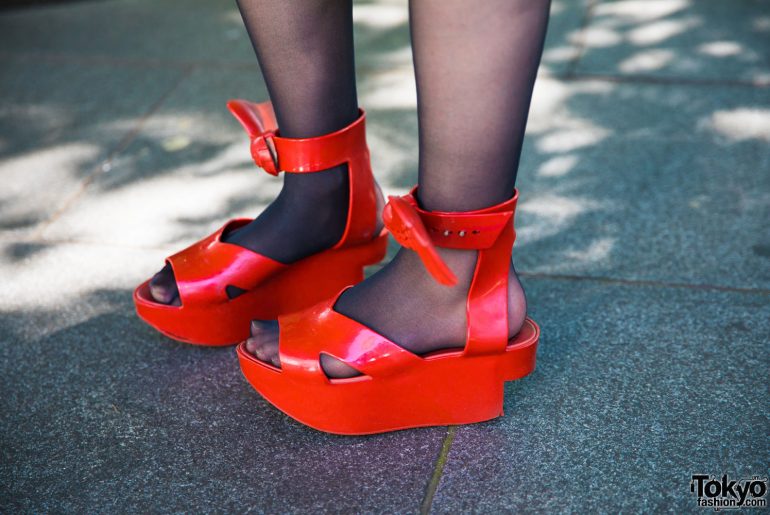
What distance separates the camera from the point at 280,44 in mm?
1348

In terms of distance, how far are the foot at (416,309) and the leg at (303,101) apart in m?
0.24

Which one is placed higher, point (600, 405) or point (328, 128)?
point (328, 128)

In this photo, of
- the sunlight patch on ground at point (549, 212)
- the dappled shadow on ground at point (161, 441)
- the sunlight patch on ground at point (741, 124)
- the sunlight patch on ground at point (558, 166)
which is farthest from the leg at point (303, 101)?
the sunlight patch on ground at point (741, 124)

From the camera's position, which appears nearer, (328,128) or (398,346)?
(398,346)

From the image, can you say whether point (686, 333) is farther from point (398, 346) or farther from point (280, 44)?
point (280, 44)

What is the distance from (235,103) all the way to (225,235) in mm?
249

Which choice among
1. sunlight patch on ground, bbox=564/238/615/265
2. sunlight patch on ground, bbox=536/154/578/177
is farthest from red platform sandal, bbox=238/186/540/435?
sunlight patch on ground, bbox=536/154/578/177

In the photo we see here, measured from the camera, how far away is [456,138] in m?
1.14

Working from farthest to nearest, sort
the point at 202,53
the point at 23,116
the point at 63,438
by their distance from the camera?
the point at 202,53 → the point at 23,116 → the point at 63,438

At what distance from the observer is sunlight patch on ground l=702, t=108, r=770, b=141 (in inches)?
84.4

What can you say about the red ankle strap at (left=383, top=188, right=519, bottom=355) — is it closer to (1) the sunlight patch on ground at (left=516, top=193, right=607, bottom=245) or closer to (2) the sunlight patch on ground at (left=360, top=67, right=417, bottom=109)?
(1) the sunlight patch on ground at (left=516, top=193, right=607, bottom=245)

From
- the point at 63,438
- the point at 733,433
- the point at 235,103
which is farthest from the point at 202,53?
the point at 733,433

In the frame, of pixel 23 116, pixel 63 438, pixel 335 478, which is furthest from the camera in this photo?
pixel 23 116

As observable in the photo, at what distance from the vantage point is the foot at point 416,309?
1252mm
